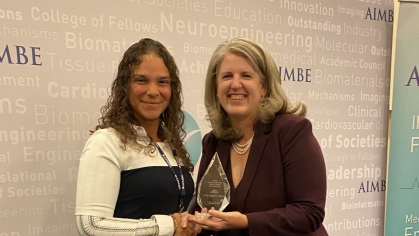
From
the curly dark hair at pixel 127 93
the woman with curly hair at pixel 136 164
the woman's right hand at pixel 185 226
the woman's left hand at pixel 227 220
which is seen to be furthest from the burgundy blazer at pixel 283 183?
the curly dark hair at pixel 127 93

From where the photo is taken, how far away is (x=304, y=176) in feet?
3.78

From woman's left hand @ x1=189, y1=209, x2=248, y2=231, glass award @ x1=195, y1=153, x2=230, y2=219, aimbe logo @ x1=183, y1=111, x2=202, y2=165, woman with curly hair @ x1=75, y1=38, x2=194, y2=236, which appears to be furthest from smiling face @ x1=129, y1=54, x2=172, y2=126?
aimbe logo @ x1=183, y1=111, x2=202, y2=165

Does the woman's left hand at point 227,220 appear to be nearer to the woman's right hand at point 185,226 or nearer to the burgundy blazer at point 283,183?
the burgundy blazer at point 283,183

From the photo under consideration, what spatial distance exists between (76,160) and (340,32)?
2.03 m

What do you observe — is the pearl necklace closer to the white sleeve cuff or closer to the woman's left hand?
the woman's left hand

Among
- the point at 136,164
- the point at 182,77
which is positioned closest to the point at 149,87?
the point at 136,164

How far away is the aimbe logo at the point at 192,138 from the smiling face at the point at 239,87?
77 centimetres

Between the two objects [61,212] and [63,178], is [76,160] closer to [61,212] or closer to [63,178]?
[63,178]

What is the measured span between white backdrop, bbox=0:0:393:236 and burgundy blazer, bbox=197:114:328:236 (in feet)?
2.95

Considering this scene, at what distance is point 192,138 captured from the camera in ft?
6.83

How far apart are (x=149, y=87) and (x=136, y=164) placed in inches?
12.5

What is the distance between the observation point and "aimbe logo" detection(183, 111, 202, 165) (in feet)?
6.75

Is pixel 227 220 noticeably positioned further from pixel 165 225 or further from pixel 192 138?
pixel 192 138

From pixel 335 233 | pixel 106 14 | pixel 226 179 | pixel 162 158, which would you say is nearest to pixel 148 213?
pixel 162 158
